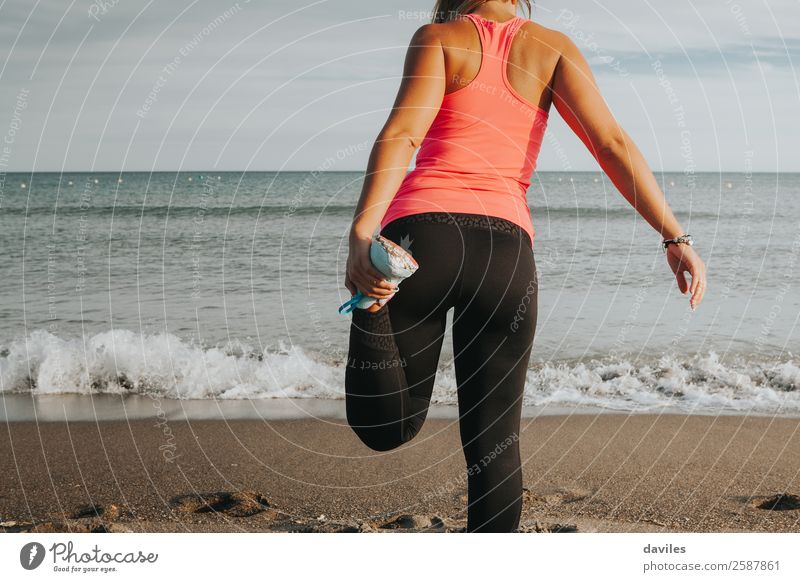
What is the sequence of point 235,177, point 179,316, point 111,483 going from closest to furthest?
point 111,483 < point 179,316 < point 235,177

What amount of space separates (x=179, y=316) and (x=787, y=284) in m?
8.31

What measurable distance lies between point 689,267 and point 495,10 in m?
0.98

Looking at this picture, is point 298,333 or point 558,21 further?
point 298,333

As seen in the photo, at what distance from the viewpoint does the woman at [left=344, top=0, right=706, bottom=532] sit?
2154 millimetres

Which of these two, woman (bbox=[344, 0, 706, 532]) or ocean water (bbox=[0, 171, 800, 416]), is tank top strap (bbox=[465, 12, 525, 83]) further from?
ocean water (bbox=[0, 171, 800, 416])

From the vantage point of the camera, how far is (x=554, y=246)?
15.0 m

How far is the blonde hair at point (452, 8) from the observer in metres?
2.34

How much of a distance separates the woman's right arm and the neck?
0.17 meters

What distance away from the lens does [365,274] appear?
2045 millimetres
